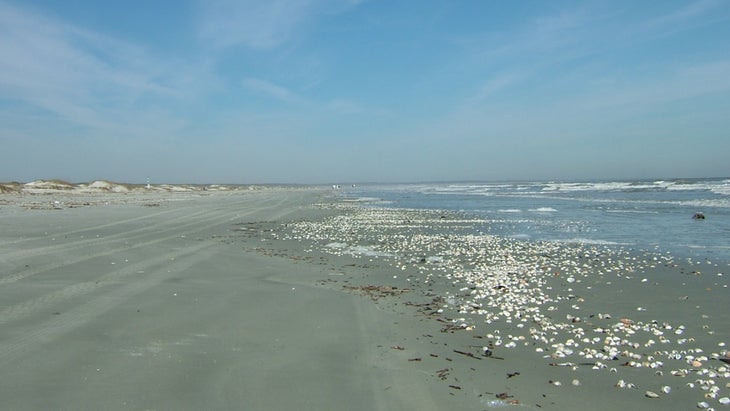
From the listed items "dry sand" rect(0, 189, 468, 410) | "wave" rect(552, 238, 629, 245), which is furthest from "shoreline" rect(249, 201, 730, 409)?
"wave" rect(552, 238, 629, 245)

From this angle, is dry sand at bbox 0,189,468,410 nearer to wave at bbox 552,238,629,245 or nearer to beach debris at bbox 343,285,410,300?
beach debris at bbox 343,285,410,300

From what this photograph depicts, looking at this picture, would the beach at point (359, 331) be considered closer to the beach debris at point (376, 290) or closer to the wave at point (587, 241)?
the beach debris at point (376, 290)

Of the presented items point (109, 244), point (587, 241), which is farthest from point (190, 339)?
point (587, 241)

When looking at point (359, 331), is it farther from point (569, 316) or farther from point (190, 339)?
point (569, 316)

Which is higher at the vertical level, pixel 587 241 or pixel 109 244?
pixel 109 244

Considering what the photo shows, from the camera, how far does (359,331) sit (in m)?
6.75

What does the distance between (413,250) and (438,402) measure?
1015 cm

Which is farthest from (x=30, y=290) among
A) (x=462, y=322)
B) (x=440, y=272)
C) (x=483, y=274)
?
A: (x=483, y=274)

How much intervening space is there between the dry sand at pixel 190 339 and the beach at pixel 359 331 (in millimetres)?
26

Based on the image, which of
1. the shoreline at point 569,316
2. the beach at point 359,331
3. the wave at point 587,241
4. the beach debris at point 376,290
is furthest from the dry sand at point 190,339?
the wave at point 587,241

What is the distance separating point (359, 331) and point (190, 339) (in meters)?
2.25

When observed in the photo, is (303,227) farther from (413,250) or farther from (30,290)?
(30,290)

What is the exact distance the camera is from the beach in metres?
4.68

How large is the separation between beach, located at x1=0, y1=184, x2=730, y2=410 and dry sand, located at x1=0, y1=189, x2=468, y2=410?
3 cm
